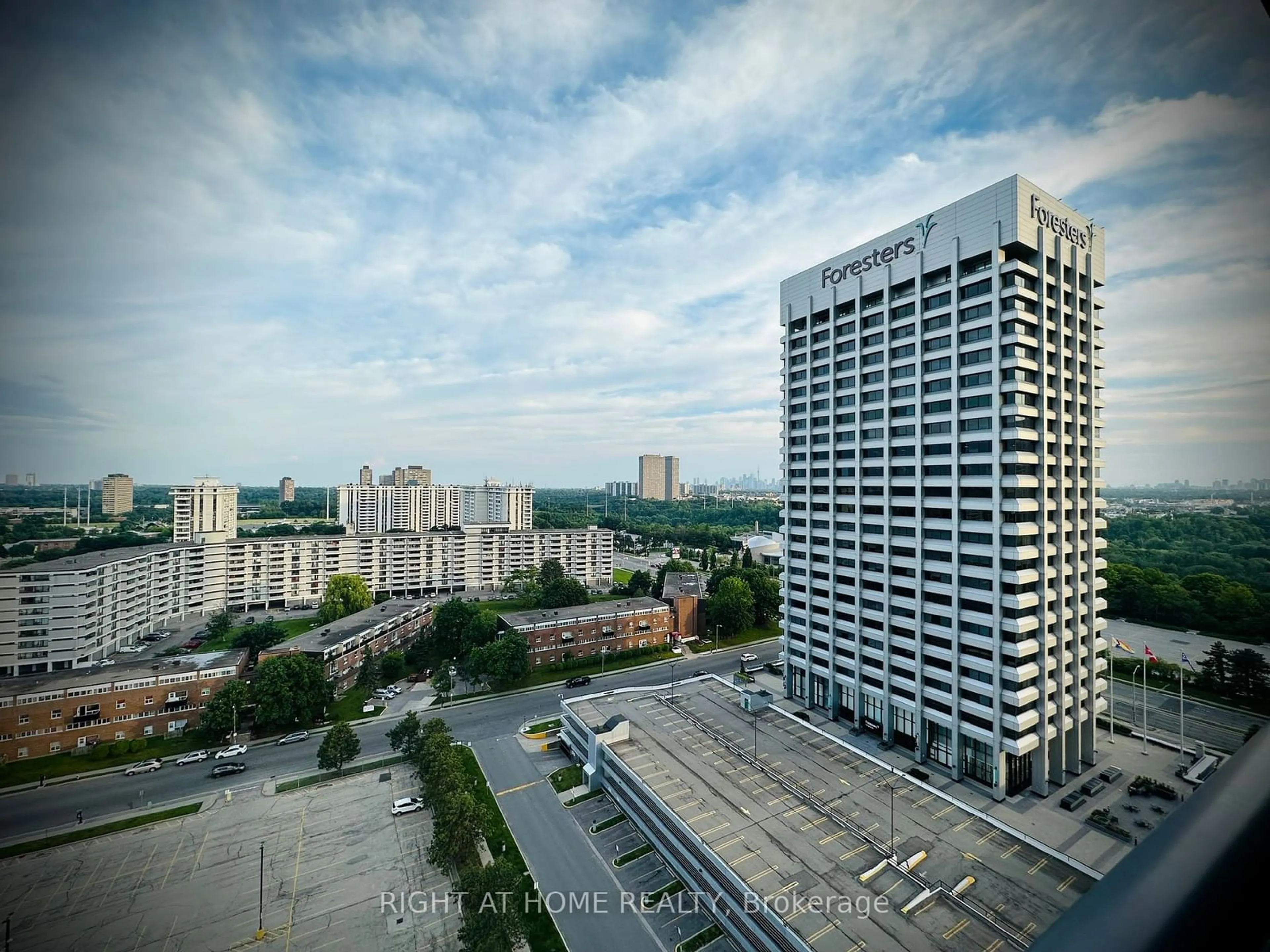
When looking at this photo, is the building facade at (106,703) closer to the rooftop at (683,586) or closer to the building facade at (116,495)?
the building facade at (116,495)

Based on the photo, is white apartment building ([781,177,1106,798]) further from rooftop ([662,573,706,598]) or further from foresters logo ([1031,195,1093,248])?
rooftop ([662,573,706,598])

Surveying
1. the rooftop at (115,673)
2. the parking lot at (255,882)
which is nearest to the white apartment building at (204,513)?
the rooftop at (115,673)

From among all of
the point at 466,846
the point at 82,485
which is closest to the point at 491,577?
the point at 466,846

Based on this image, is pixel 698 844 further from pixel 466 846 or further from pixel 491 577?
pixel 491 577

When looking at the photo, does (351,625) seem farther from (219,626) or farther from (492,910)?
(492,910)

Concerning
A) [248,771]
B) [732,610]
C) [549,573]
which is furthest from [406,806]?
[549,573]

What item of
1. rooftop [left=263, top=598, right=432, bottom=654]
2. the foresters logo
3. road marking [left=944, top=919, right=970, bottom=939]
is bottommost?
road marking [left=944, top=919, right=970, bottom=939]

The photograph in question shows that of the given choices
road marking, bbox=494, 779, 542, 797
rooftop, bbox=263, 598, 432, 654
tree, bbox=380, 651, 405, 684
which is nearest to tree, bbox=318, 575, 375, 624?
rooftop, bbox=263, 598, 432, 654
